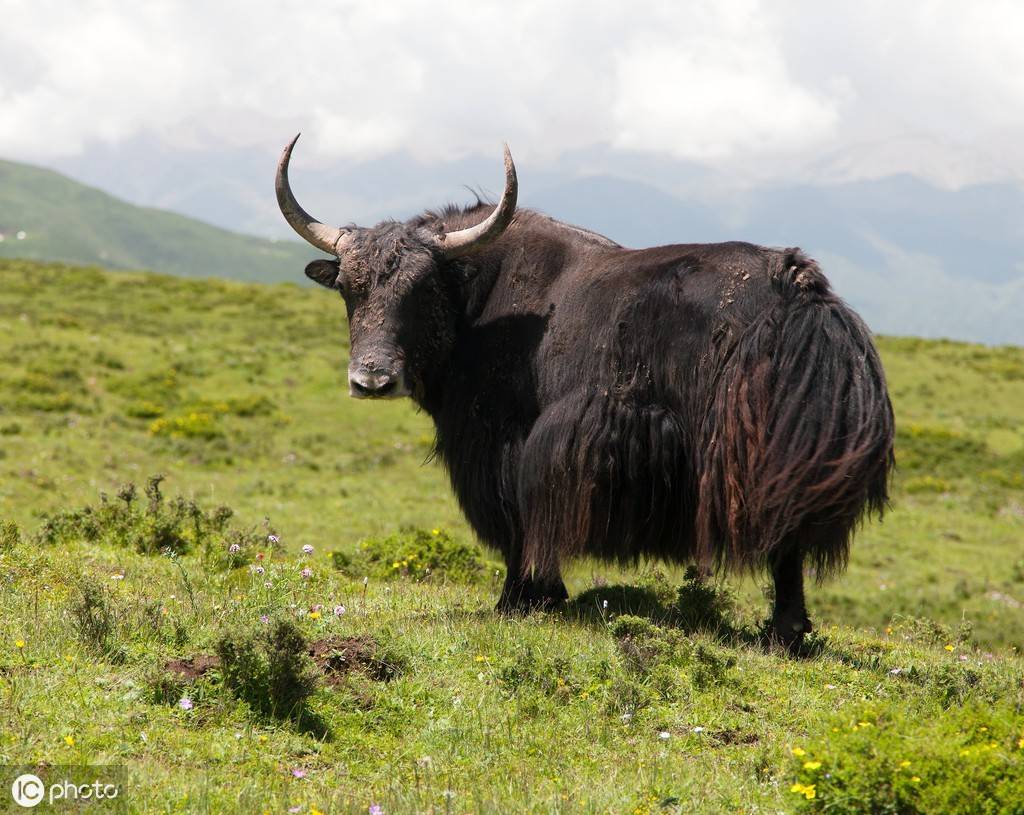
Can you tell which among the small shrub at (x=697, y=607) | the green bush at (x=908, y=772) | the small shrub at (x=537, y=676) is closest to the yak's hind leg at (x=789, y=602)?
the small shrub at (x=697, y=607)

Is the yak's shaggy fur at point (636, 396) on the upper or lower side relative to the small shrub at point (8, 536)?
upper

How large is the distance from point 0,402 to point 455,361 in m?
14.5

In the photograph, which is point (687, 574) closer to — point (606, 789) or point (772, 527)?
point (772, 527)

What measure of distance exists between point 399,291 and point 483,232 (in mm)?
662

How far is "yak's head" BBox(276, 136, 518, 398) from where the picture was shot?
619cm

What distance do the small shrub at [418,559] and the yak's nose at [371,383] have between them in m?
2.49

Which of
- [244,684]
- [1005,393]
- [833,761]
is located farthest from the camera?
[1005,393]

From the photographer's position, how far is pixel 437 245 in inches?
261

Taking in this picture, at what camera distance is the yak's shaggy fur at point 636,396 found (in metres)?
5.42

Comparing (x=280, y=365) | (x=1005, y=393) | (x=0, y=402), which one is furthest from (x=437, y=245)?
(x=1005, y=393)

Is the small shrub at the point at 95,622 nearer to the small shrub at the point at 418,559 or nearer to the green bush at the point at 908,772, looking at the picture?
the green bush at the point at 908,772

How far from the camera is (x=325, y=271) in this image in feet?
22.6

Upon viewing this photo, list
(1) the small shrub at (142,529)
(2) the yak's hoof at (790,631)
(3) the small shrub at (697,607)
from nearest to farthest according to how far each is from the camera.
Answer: (2) the yak's hoof at (790,631), (3) the small shrub at (697,607), (1) the small shrub at (142,529)

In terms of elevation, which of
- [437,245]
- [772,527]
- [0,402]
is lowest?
[0,402]
